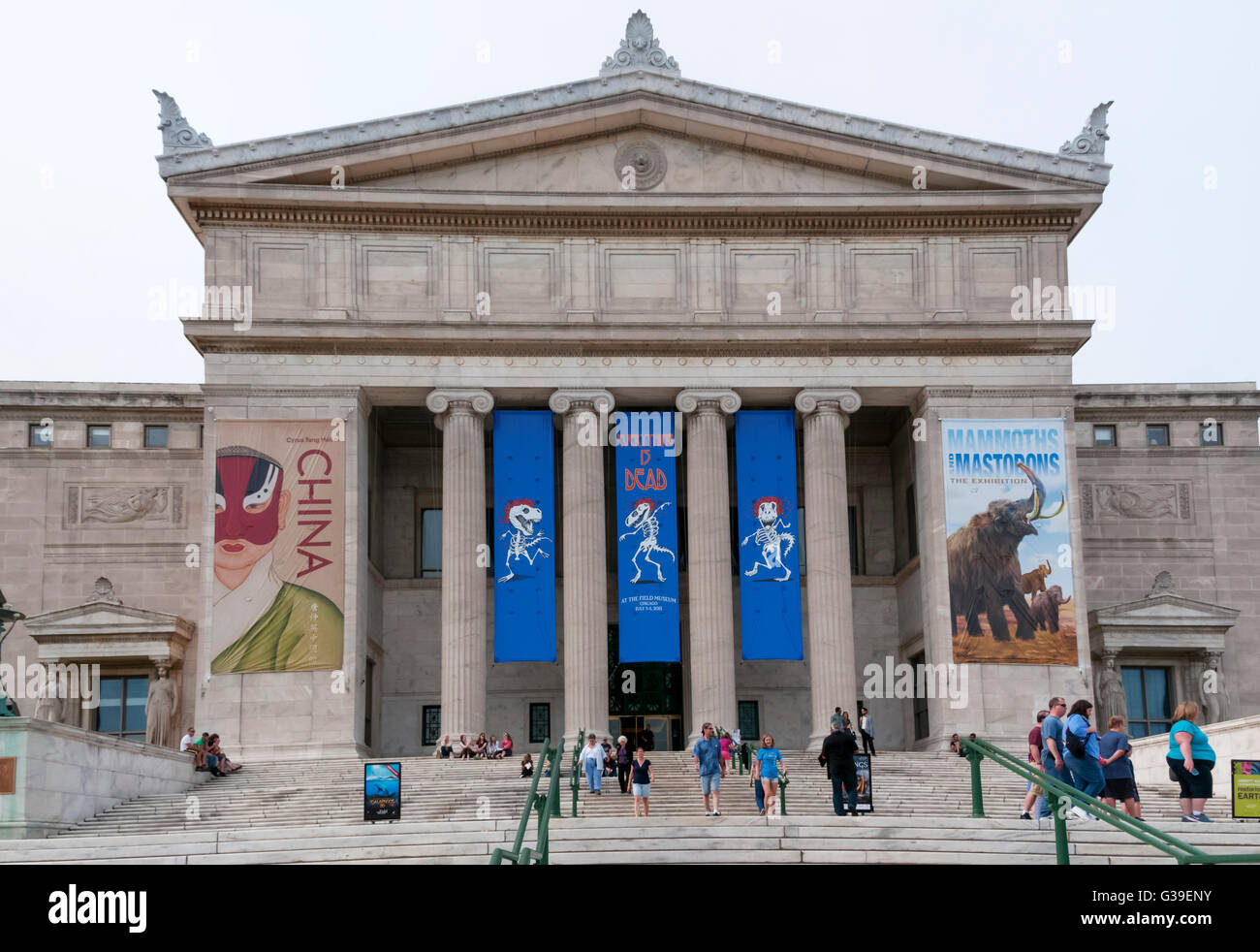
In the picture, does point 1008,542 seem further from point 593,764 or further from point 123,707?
point 123,707

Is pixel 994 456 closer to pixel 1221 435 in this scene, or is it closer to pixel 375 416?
pixel 1221 435

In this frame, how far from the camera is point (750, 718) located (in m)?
44.8

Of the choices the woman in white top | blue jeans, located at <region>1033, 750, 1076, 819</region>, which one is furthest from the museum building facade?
blue jeans, located at <region>1033, 750, 1076, 819</region>

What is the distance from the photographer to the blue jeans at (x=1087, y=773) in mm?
21359

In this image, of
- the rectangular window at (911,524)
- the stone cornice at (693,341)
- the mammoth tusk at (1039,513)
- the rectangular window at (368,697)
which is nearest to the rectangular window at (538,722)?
the rectangular window at (368,697)

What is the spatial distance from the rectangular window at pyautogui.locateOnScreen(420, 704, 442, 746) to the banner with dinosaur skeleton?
45.1ft

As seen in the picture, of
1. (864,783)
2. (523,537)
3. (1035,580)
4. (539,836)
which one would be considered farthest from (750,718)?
(539,836)

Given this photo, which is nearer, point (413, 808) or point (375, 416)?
point (413, 808)

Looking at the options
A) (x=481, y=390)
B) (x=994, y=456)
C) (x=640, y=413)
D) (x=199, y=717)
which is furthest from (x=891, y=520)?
(x=199, y=717)

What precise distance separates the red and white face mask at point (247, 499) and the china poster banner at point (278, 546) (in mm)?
23

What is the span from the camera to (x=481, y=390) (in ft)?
136

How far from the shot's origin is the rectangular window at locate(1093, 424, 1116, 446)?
152 ft

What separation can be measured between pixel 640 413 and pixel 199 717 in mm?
13031

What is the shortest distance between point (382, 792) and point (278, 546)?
15.7 m
